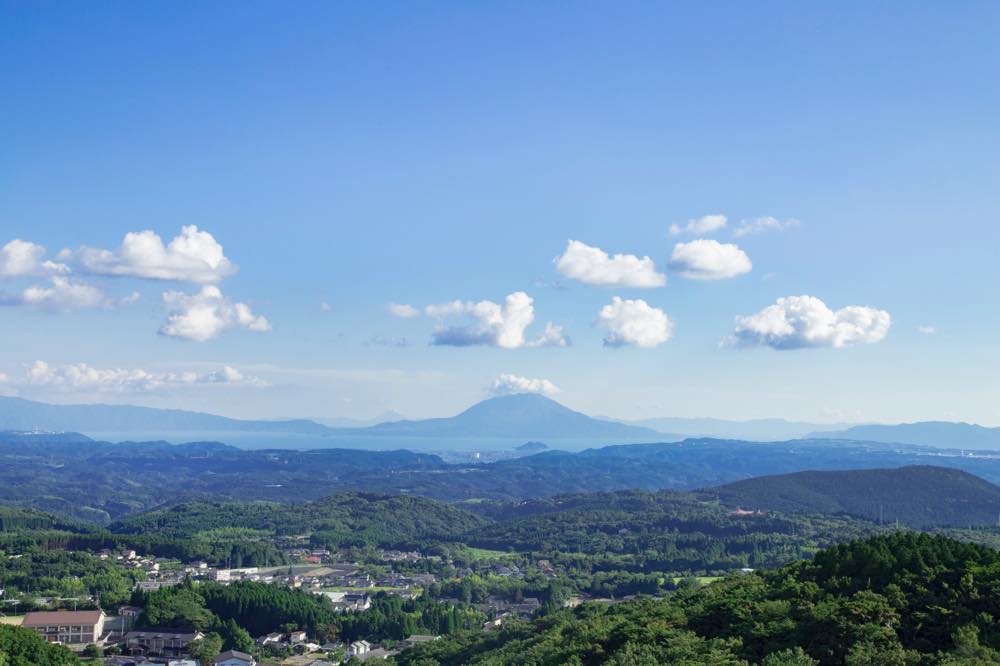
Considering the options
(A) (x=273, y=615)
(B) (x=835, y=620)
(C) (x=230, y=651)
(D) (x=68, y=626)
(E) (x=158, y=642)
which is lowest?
(A) (x=273, y=615)

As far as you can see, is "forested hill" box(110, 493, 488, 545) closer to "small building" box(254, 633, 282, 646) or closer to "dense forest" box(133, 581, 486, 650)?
"dense forest" box(133, 581, 486, 650)

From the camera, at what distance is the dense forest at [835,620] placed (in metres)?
24.8

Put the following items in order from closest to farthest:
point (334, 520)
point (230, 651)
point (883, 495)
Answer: point (230, 651) < point (334, 520) < point (883, 495)

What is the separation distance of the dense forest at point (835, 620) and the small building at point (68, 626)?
33094 millimetres

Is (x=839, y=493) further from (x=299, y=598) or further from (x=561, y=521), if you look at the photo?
(x=299, y=598)

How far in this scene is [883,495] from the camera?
161000mm

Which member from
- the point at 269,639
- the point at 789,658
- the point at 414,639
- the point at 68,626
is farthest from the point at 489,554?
the point at 789,658

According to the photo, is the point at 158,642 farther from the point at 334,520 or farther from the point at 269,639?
the point at 334,520

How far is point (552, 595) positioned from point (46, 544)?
52003 mm

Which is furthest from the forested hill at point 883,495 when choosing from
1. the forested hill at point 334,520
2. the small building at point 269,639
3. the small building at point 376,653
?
the small building at point 269,639

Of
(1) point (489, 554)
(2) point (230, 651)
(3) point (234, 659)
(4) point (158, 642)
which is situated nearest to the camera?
(3) point (234, 659)

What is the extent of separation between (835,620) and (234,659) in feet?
117

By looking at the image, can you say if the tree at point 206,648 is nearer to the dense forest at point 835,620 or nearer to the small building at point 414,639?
the small building at point 414,639

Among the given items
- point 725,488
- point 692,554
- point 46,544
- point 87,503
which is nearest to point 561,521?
point 692,554
